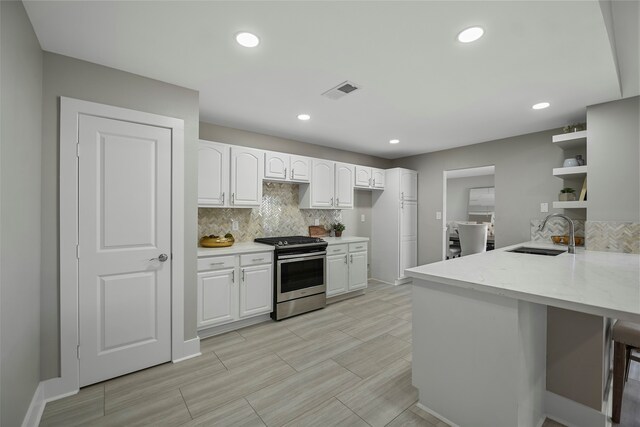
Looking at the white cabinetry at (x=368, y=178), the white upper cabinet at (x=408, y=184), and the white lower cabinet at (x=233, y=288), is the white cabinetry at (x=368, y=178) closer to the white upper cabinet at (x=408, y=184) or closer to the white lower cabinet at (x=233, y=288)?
the white upper cabinet at (x=408, y=184)

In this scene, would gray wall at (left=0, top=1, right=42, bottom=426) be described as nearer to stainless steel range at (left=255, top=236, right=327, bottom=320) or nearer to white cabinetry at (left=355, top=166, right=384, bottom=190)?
stainless steel range at (left=255, top=236, right=327, bottom=320)

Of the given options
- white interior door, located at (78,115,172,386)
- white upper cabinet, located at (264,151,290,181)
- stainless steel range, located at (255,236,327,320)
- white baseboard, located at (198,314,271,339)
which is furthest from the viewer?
white upper cabinet, located at (264,151,290,181)

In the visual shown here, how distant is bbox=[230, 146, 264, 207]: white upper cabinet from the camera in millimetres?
3297

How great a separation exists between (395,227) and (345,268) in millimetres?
1351

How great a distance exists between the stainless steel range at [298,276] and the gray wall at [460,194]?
688cm

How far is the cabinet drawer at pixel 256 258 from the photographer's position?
3059 mm

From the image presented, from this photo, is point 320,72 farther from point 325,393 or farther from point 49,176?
point 325,393

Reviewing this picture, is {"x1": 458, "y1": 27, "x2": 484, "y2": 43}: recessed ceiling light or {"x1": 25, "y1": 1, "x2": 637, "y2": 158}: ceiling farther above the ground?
{"x1": 25, "y1": 1, "x2": 637, "y2": 158}: ceiling

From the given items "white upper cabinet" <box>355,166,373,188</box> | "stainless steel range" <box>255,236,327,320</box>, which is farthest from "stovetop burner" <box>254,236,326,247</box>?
"white upper cabinet" <box>355,166,373,188</box>

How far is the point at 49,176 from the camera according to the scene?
6.26 feet

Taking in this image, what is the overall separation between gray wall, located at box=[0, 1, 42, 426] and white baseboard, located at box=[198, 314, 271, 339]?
124cm

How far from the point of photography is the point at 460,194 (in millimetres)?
8977

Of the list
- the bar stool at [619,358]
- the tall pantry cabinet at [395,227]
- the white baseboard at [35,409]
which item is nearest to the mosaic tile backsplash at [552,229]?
the tall pantry cabinet at [395,227]

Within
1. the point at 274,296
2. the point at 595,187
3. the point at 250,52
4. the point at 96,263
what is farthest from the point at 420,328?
the point at 595,187
